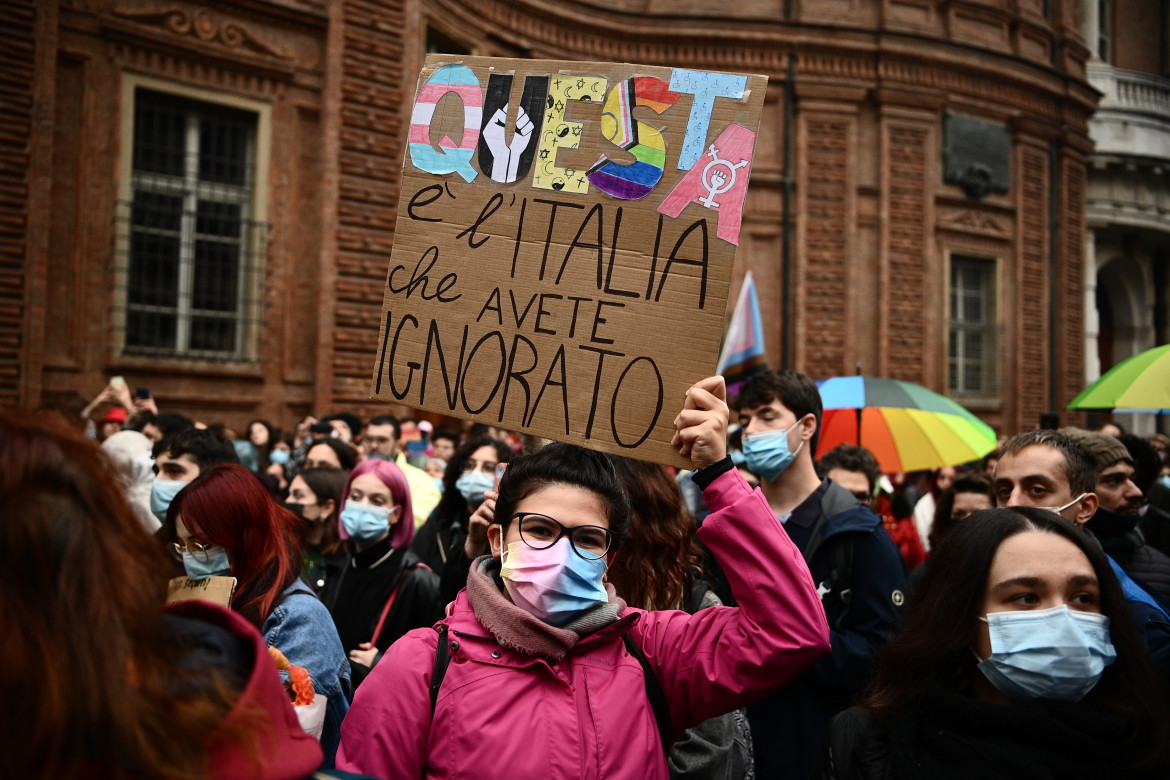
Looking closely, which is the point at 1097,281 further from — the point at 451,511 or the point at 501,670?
the point at 501,670

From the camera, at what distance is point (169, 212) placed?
32.4 ft

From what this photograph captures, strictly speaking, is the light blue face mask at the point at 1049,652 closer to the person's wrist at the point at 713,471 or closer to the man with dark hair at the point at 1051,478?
the person's wrist at the point at 713,471

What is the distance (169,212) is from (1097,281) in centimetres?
2062

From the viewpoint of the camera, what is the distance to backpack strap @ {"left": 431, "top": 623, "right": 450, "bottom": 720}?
2.00 meters

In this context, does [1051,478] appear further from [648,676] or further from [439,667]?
[439,667]

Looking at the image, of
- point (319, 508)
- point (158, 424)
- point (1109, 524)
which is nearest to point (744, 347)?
point (158, 424)

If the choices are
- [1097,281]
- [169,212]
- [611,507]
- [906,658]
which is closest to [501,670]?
[611,507]

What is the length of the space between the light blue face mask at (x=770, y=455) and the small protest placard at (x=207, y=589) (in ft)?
6.05

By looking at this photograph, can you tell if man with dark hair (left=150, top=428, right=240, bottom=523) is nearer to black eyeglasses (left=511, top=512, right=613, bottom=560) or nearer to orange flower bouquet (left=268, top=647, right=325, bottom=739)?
orange flower bouquet (left=268, top=647, right=325, bottom=739)

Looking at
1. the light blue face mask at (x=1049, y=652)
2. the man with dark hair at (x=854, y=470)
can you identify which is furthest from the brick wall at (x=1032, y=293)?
the light blue face mask at (x=1049, y=652)

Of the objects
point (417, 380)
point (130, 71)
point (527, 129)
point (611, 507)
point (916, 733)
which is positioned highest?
point (130, 71)

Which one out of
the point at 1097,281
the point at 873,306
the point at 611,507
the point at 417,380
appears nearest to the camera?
the point at 611,507

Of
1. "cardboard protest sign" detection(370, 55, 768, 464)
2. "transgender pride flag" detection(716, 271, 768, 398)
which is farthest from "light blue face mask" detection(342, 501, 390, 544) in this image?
"transgender pride flag" detection(716, 271, 768, 398)

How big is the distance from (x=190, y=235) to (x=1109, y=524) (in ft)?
29.9
